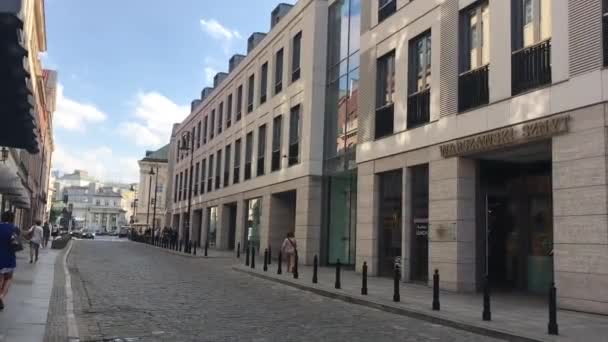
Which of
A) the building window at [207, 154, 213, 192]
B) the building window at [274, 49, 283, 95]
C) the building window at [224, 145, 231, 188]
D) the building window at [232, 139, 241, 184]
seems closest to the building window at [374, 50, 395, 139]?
the building window at [274, 49, 283, 95]

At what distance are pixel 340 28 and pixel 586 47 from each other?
15665 mm

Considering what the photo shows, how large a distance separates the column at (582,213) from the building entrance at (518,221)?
9.41ft

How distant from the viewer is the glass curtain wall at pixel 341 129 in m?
25.3

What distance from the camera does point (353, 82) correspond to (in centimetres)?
2531

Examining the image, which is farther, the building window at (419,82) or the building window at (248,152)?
the building window at (248,152)

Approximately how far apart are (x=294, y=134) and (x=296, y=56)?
425cm

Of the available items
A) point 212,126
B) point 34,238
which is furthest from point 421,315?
point 212,126

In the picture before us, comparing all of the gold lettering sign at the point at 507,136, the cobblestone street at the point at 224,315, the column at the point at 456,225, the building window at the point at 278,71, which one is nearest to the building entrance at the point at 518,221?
the column at the point at 456,225

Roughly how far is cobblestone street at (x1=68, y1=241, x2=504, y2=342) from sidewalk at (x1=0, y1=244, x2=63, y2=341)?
67cm

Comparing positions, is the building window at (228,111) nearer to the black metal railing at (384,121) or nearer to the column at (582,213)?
the black metal railing at (384,121)

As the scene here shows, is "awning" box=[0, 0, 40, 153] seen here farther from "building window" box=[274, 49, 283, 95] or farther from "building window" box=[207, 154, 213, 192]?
"building window" box=[207, 154, 213, 192]

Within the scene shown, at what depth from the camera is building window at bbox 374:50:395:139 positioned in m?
20.9

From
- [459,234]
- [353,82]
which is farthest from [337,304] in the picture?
[353,82]

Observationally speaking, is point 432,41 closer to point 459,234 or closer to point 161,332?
point 459,234
